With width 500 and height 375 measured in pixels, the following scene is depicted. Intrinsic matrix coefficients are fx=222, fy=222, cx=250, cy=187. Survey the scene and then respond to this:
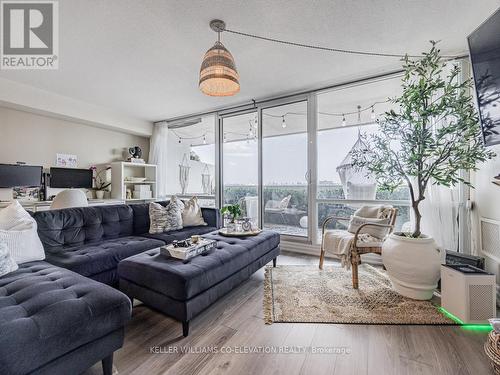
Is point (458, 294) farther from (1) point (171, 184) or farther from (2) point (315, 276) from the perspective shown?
(1) point (171, 184)

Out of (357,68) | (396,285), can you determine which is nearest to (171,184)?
(357,68)

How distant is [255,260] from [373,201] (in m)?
1.94

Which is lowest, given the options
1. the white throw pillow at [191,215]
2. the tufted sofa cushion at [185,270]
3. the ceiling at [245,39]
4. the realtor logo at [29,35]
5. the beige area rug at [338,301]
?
the beige area rug at [338,301]

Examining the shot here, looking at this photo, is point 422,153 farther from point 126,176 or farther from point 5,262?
point 126,176

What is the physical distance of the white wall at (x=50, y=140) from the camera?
3.38m

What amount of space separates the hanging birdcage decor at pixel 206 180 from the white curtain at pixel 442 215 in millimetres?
3588

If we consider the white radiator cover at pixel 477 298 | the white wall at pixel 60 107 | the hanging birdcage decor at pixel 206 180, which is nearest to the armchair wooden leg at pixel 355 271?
the white radiator cover at pixel 477 298

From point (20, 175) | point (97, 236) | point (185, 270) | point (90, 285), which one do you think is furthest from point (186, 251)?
point (20, 175)

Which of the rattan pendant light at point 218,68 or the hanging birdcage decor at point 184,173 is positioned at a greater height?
the rattan pendant light at point 218,68

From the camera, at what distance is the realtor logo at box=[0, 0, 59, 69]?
1.95 metres

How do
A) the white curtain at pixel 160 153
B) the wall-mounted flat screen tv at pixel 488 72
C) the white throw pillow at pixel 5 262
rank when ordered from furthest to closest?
the white curtain at pixel 160 153 → the wall-mounted flat screen tv at pixel 488 72 → the white throw pillow at pixel 5 262

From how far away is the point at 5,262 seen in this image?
144cm

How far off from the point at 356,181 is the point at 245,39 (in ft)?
7.76

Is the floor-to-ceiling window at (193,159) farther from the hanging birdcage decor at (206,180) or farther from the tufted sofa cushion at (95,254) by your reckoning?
the tufted sofa cushion at (95,254)
